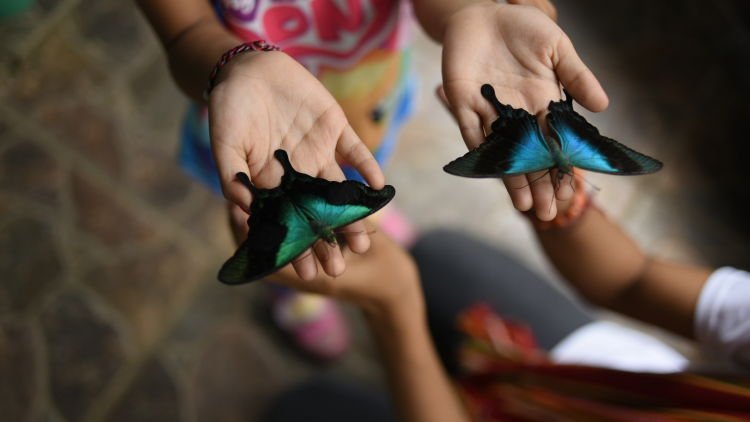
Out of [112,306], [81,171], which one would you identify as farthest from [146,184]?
[112,306]

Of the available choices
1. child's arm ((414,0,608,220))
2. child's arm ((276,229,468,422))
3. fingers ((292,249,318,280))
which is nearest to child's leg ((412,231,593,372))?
child's arm ((276,229,468,422))

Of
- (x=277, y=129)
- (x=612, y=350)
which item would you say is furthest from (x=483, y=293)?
(x=277, y=129)

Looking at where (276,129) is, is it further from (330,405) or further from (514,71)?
(330,405)

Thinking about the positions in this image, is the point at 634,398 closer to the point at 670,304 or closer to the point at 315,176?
the point at 670,304

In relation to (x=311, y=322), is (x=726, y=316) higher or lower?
higher

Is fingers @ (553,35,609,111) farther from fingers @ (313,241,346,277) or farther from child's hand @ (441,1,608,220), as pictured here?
fingers @ (313,241,346,277)

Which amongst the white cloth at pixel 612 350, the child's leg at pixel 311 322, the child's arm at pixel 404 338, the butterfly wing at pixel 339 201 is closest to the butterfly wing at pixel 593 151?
the butterfly wing at pixel 339 201
